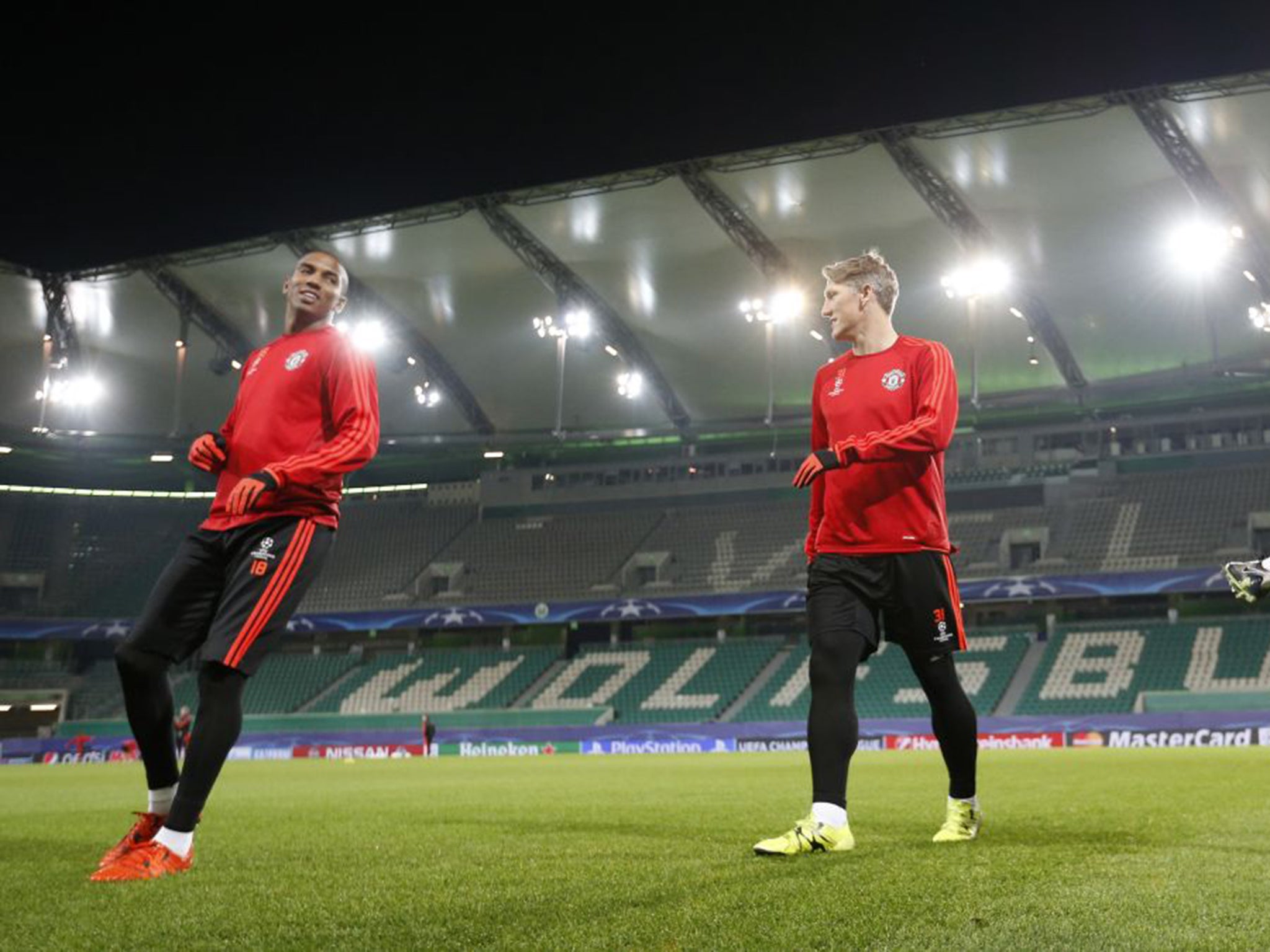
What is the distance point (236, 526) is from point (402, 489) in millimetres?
50489

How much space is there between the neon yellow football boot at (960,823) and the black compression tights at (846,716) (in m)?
0.05

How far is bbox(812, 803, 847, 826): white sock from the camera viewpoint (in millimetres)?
4758

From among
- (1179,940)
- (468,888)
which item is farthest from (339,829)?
(1179,940)

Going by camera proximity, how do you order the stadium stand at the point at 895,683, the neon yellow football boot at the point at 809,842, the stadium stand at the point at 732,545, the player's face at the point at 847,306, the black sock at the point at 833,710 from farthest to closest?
the stadium stand at the point at 732,545, the stadium stand at the point at 895,683, the player's face at the point at 847,306, the black sock at the point at 833,710, the neon yellow football boot at the point at 809,842

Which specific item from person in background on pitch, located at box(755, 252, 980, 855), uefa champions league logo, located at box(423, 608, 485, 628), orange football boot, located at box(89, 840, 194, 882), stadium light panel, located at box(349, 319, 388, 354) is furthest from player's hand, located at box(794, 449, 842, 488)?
uefa champions league logo, located at box(423, 608, 485, 628)

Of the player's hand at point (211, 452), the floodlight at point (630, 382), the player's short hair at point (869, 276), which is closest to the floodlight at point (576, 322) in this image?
the floodlight at point (630, 382)

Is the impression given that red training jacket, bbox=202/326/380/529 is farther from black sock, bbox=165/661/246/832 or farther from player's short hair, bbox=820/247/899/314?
player's short hair, bbox=820/247/899/314

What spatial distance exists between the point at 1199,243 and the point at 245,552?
102 feet

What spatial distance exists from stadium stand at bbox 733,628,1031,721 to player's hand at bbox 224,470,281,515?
32.7 metres

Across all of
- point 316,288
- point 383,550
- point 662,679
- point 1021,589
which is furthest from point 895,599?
point 383,550

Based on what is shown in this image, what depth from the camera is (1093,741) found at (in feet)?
99.7

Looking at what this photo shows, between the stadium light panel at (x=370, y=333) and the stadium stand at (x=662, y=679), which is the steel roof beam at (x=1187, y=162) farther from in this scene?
the stadium light panel at (x=370, y=333)

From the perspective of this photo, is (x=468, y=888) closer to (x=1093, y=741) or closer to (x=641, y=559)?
(x=1093, y=741)

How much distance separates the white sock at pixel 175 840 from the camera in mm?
4398
